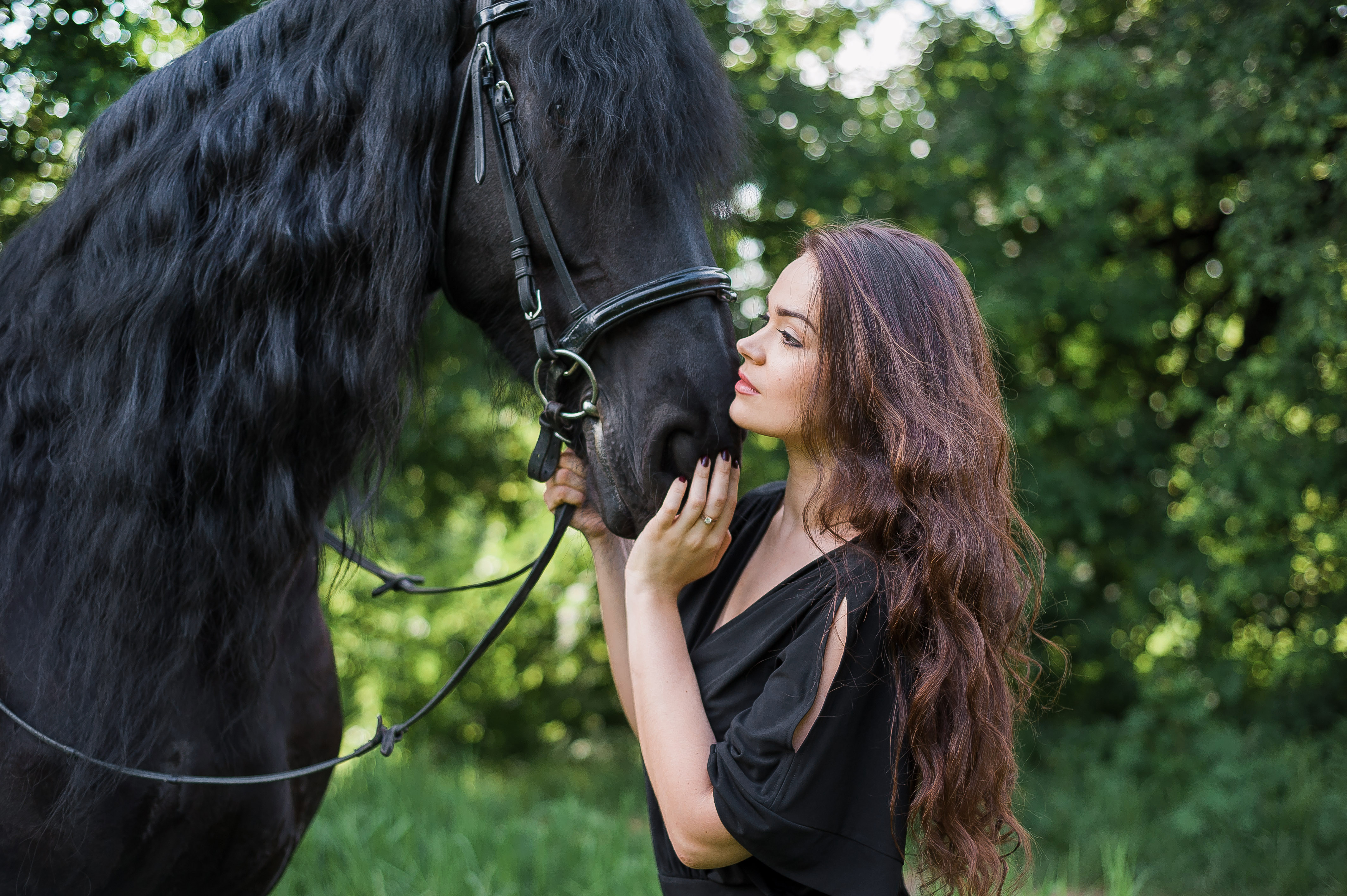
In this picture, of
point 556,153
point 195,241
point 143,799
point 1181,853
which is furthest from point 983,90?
point 143,799

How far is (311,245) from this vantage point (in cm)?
146

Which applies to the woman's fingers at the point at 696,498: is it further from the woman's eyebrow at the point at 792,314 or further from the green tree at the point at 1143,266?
the green tree at the point at 1143,266

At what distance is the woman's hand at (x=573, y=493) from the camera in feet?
5.37

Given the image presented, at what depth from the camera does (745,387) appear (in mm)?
1448

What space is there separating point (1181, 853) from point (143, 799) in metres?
4.46

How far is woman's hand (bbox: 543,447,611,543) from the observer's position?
164 cm

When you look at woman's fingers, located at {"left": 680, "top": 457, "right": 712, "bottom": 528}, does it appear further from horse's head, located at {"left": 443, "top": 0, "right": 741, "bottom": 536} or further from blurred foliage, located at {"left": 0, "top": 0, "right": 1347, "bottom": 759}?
blurred foliage, located at {"left": 0, "top": 0, "right": 1347, "bottom": 759}

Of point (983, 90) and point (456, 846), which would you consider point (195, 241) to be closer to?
point (456, 846)

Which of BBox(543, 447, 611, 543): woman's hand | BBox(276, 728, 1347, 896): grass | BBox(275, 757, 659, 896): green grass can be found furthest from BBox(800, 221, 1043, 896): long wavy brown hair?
BBox(275, 757, 659, 896): green grass

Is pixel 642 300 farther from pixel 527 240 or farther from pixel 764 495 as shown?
pixel 764 495

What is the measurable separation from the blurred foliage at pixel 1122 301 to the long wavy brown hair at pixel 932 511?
2.44 metres

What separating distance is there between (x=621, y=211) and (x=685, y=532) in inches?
20.2

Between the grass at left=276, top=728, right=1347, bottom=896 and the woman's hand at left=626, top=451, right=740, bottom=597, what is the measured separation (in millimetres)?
2461

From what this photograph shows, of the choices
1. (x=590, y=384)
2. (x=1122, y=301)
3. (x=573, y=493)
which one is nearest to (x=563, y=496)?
(x=573, y=493)
